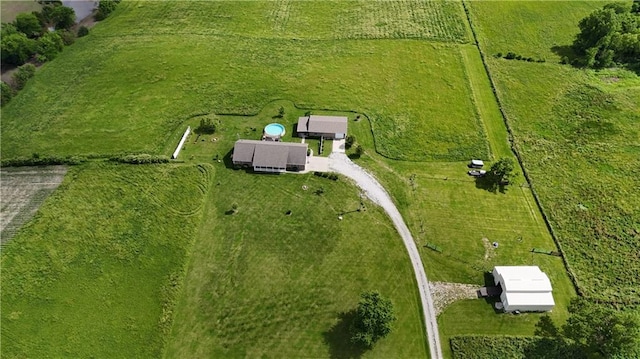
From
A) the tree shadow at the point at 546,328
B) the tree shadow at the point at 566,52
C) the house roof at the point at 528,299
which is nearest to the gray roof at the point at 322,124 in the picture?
the house roof at the point at 528,299

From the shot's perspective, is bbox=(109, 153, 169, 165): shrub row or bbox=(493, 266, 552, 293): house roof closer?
bbox=(493, 266, 552, 293): house roof

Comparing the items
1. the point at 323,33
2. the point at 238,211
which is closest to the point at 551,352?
the point at 238,211

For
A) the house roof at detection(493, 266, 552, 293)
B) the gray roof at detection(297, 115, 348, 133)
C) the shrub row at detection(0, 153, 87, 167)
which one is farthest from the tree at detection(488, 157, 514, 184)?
the shrub row at detection(0, 153, 87, 167)

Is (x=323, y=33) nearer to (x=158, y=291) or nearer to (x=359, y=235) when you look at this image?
(x=359, y=235)

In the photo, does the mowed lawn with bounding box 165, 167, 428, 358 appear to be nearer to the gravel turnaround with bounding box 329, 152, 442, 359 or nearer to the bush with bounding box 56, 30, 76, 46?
A: the gravel turnaround with bounding box 329, 152, 442, 359

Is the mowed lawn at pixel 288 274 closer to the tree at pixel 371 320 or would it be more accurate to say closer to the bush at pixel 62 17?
the tree at pixel 371 320
